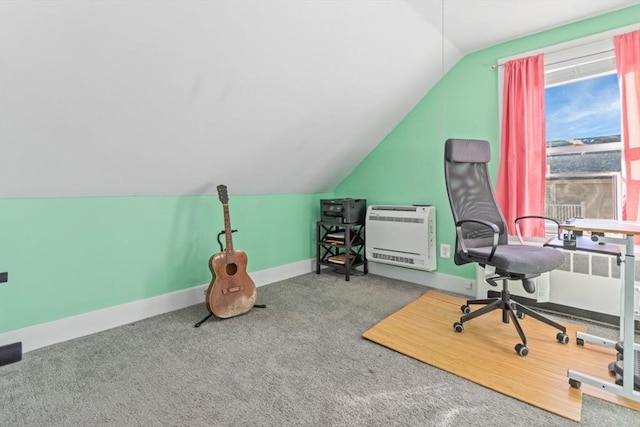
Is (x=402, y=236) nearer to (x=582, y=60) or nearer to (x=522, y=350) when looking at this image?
(x=522, y=350)

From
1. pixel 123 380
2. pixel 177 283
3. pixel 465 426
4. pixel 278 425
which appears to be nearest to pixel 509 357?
pixel 465 426

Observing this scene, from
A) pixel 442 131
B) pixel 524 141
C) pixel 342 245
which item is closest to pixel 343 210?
pixel 342 245

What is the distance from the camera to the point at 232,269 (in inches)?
96.1

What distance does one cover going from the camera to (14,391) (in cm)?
152

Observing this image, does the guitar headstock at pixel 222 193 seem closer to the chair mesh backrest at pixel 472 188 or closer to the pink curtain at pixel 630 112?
the chair mesh backrest at pixel 472 188

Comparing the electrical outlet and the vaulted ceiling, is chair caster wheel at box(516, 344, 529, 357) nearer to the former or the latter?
the electrical outlet

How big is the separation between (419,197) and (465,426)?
2246mm

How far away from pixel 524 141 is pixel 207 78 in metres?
2.46

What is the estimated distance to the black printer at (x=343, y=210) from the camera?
3.35m

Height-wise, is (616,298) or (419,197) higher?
(419,197)

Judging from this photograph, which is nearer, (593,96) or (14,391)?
(14,391)

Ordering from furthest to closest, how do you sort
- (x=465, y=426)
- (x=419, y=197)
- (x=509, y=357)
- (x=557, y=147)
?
(x=419, y=197), (x=557, y=147), (x=509, y=357), (x=465, y=426)

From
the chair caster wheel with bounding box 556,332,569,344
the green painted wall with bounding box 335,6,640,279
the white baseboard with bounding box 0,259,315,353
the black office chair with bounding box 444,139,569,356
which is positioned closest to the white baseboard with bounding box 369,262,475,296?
the green painted wall with bounding box 335,6,640,279

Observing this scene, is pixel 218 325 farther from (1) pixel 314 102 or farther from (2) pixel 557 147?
(2) pixel 557 147
